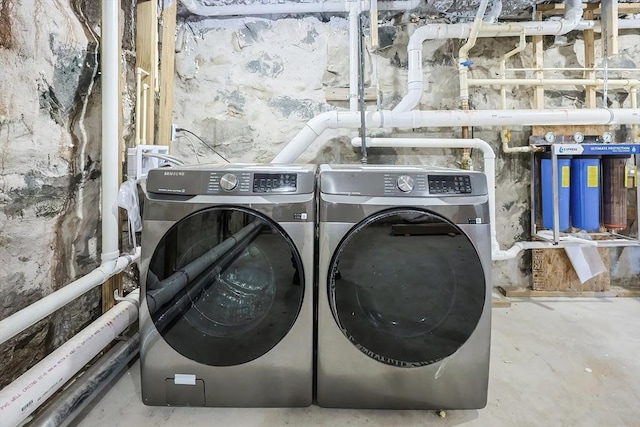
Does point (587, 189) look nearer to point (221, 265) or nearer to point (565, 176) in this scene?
point (565, 176)

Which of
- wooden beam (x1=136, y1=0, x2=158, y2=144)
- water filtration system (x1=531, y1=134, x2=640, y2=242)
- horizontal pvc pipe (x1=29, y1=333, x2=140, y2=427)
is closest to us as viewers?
horizontal pvc pipe (x1=29, y1=333, x2=140, y2=427)

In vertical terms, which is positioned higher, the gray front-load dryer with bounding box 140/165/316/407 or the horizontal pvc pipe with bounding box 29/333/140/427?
the gray front-load dryer with bounding box 140/165/316/407

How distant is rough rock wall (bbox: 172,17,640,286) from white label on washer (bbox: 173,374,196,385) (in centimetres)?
146

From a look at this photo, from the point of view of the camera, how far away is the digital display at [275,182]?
116 cm

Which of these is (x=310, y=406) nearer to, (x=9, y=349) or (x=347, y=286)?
(x=347, y=286)

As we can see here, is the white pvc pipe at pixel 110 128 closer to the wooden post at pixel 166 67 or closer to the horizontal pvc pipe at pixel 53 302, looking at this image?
the horizontal pvc pipe at pixel 53 302

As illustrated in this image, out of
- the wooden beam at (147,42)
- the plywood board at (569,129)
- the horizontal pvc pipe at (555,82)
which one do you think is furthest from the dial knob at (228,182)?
the plywood board at (569,129)

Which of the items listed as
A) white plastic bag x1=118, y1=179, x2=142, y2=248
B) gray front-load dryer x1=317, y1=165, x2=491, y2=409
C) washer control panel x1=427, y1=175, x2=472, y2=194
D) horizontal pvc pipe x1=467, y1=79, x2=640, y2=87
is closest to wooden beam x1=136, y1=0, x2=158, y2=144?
white plastic bag x1=118, y1=179, x2=142, y2=248

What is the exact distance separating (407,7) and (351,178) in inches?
60.4

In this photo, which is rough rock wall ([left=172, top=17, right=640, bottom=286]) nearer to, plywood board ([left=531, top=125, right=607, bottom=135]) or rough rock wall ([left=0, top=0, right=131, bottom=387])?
plywood board ([left=531, top=125, right=607, bottom=135])

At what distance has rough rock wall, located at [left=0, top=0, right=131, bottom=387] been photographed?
114cm

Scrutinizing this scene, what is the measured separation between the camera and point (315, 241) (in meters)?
1.17

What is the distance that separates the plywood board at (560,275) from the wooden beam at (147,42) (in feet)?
8.68

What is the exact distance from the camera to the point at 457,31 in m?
2.04
